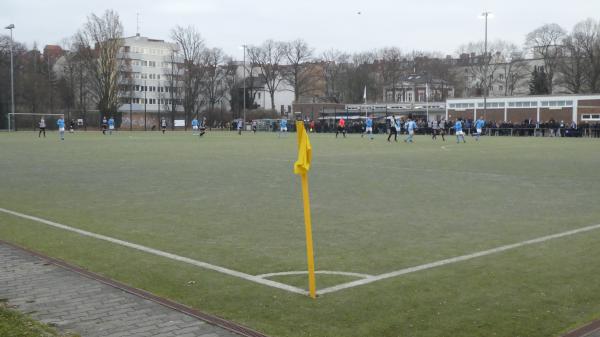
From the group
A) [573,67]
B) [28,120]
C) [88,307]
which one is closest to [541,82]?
[573,67]

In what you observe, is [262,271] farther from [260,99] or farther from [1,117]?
[260,99]

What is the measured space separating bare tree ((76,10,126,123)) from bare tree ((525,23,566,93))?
59.3 meters

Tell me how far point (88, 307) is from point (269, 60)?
Answer: 10279cm

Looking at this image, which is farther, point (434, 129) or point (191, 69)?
point (191, 69)

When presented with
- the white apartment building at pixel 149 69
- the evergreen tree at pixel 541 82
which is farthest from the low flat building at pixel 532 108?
the white apartment building at pixel 149 69

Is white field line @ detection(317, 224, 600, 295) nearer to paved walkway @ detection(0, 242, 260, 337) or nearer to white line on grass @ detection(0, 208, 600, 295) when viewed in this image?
white line on grass @ detection(0, 208, 600, 295)

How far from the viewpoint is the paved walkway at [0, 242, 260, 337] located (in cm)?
471

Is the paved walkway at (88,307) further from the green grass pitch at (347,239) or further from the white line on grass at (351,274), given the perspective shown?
the white line on grass at (351,274)

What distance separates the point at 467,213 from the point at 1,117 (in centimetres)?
6600

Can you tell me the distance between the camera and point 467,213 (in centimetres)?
1030

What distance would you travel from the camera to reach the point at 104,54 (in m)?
78.1

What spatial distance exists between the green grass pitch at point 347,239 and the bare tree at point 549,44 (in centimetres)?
7734

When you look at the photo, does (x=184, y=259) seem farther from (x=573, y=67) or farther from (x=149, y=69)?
(x=149, y=69)

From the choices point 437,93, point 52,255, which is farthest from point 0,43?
point 52,255
